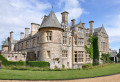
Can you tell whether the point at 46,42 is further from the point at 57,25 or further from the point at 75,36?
the point at 75,36

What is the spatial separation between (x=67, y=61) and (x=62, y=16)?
35.3 ft

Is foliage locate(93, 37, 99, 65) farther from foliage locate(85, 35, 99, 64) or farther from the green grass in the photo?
the green grass

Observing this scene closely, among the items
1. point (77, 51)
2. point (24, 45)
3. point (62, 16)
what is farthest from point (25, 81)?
point (24, 45)

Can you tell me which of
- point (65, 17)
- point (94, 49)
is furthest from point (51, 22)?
point (94, 49)

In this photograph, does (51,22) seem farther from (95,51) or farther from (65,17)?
(95,51)

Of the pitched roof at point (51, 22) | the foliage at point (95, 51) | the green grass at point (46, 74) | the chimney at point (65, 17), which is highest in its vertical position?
the chimney at point (65, 17)

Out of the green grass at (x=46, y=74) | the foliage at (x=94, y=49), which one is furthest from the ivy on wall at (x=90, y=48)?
the green grass at (x=46, y=74)

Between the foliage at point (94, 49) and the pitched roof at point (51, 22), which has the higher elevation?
the pitched roof at point (51, 22)

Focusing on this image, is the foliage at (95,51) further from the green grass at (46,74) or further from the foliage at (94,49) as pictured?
the green grass at (46,74)

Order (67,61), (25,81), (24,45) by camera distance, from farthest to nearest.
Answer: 1. (24,45)
2. (67,61)
3. (25,81)

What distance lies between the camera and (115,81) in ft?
42.5

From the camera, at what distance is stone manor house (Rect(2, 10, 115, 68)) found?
22.4m

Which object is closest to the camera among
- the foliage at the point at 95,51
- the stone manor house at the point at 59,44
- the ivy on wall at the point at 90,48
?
the stone manor house at the point at 59,44

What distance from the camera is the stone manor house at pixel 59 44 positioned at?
22.4m
